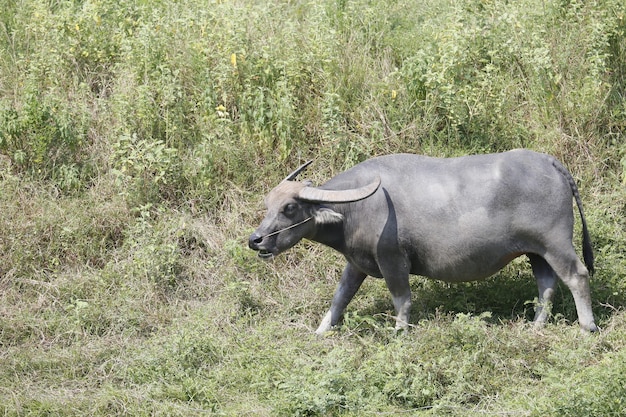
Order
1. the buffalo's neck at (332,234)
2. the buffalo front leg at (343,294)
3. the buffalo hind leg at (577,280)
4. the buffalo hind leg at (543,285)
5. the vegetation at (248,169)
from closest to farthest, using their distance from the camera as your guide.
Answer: the vegetation at (248,169), the buffalo hind leg at (577,280), the buffalo hind leg at (543,285), the buffalo's neck at (332,234), the buffalo front leg at (343,294)

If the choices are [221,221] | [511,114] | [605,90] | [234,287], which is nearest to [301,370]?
[234,287]

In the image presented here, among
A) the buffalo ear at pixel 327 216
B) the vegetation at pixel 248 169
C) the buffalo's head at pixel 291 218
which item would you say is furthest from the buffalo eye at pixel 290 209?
the vegetation at pixel 248 169

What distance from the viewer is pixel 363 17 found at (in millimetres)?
9867

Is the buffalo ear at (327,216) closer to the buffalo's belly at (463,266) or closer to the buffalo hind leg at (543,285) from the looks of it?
the buffalo's belly at (463,266)

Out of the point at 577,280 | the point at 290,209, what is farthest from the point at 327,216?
the point at 577,280

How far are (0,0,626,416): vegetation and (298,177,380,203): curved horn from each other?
91 centimetres

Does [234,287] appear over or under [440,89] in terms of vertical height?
under

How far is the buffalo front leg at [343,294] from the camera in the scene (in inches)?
296

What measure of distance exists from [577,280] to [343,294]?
5.54 ft

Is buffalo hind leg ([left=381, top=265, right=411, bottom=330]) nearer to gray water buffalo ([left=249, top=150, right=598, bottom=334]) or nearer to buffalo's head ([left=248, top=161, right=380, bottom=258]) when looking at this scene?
gray water buffalo ([left=249, top=150, right=598, bottom=334])

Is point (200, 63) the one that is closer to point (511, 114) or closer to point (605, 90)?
point (511, 114)

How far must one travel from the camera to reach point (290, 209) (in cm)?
723

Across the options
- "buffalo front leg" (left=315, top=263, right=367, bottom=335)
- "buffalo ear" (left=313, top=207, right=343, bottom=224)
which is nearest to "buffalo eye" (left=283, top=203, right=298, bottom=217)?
"buffalo ear" (left=313, top=207, right=343, bottom=224)

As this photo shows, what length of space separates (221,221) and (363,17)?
262 centimetres
